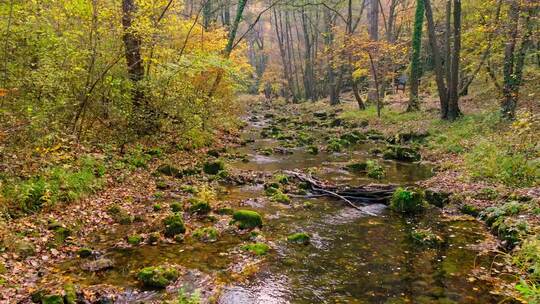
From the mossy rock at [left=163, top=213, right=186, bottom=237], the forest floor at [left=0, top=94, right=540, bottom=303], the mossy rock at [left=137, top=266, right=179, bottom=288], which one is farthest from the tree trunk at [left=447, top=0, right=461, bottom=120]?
the mossy rock at [left=137, top=266, right=179, bottom=288]

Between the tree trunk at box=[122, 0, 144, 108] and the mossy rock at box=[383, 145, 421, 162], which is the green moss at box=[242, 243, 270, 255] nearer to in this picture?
the tree trunk at box=[122, 0, 144, 108]

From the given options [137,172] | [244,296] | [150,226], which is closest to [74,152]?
[137,172]

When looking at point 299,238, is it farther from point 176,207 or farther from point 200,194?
Result: point 200,194

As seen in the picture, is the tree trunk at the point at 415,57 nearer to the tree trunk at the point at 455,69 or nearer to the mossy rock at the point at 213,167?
the tree trunk at the point at 455,69

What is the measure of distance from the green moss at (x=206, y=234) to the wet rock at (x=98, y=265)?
1.89 metres

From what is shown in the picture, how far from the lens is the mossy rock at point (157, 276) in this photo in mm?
6316

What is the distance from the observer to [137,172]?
12172mm

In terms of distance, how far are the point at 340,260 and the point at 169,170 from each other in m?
7.14

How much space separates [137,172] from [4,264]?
20.0 ft

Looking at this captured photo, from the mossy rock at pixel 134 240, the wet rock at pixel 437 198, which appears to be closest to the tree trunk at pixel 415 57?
the wet rock at pixel 437 198

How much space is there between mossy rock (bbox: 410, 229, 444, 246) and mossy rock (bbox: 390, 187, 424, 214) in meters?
1.52

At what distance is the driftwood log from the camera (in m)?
10.9

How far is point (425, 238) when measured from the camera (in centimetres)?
816

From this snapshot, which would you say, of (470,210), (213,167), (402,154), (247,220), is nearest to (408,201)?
(470,210)
